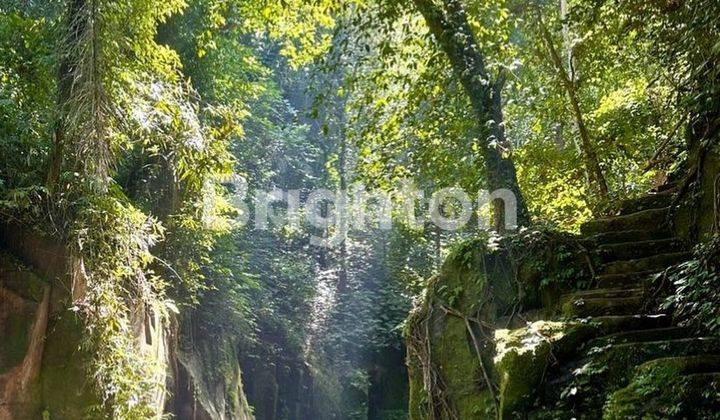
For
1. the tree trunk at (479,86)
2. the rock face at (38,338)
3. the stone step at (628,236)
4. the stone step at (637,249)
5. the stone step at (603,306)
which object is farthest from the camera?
the tree trunk at (479,86)

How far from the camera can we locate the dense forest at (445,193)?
4.08 m

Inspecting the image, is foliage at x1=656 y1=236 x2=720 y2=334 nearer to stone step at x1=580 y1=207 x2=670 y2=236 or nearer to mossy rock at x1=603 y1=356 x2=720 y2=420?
mossy rock at x1=603 y1=356 x2=720 y2=420

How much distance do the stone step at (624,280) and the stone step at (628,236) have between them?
52cm

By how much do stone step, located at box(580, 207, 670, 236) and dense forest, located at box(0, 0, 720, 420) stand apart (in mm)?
33

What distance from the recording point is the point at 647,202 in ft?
19.1

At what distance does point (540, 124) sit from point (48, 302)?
22.1 ft

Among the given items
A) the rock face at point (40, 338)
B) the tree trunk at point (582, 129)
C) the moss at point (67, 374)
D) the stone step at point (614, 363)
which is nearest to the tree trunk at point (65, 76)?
the rock face at point (40, 338)

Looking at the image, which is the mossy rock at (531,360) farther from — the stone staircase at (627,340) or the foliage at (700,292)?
the foliage at (700,292)

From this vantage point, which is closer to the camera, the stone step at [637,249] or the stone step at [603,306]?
the stone step at [603,306]

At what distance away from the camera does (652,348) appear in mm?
3617

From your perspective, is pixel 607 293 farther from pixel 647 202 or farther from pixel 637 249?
pixel 647 202

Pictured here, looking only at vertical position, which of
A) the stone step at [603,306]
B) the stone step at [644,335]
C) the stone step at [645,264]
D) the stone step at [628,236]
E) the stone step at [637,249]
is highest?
the stone step at [628,236]

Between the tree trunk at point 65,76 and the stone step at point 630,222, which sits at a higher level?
the tree trunk at point 65,76

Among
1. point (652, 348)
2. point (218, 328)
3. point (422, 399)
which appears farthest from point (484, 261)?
point (218, 328)
